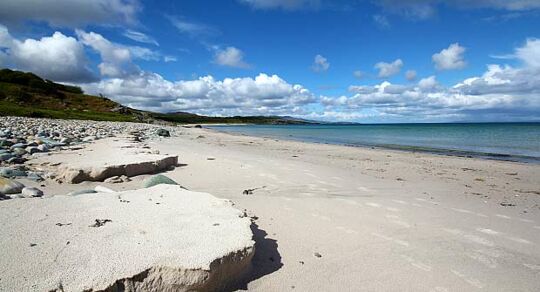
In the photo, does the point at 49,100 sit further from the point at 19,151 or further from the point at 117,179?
the point at 117,179

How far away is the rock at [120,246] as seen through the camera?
252 cm

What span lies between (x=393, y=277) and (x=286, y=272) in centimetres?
100

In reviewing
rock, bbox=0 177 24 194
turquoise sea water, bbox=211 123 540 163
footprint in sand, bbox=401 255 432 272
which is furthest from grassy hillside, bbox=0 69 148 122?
footprint in sand, bbox=401 255 432 272

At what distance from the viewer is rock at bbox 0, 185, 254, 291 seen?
252 cm

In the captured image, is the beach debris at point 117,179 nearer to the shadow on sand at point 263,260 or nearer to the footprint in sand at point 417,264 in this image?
the shadow on sand at point 263,260

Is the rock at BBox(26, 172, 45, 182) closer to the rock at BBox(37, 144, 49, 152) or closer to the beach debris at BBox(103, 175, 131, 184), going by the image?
the beach debris at BBox(103, 175, 131, 184)

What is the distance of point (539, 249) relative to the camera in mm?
4133

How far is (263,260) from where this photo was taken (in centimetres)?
348

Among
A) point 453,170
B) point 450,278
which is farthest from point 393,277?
point 453,170

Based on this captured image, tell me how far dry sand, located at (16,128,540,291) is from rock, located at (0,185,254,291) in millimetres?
383

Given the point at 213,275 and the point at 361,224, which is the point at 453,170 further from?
the point at 213,275

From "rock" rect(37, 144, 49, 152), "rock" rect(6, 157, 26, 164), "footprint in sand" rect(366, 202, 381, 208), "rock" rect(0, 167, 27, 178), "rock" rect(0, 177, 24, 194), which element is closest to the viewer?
"rock" rect(0, 177, 24, 194)

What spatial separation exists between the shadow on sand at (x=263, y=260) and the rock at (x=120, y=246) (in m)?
0.08

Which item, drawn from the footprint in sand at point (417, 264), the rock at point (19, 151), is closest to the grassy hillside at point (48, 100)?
the rock at point (19, 151)
